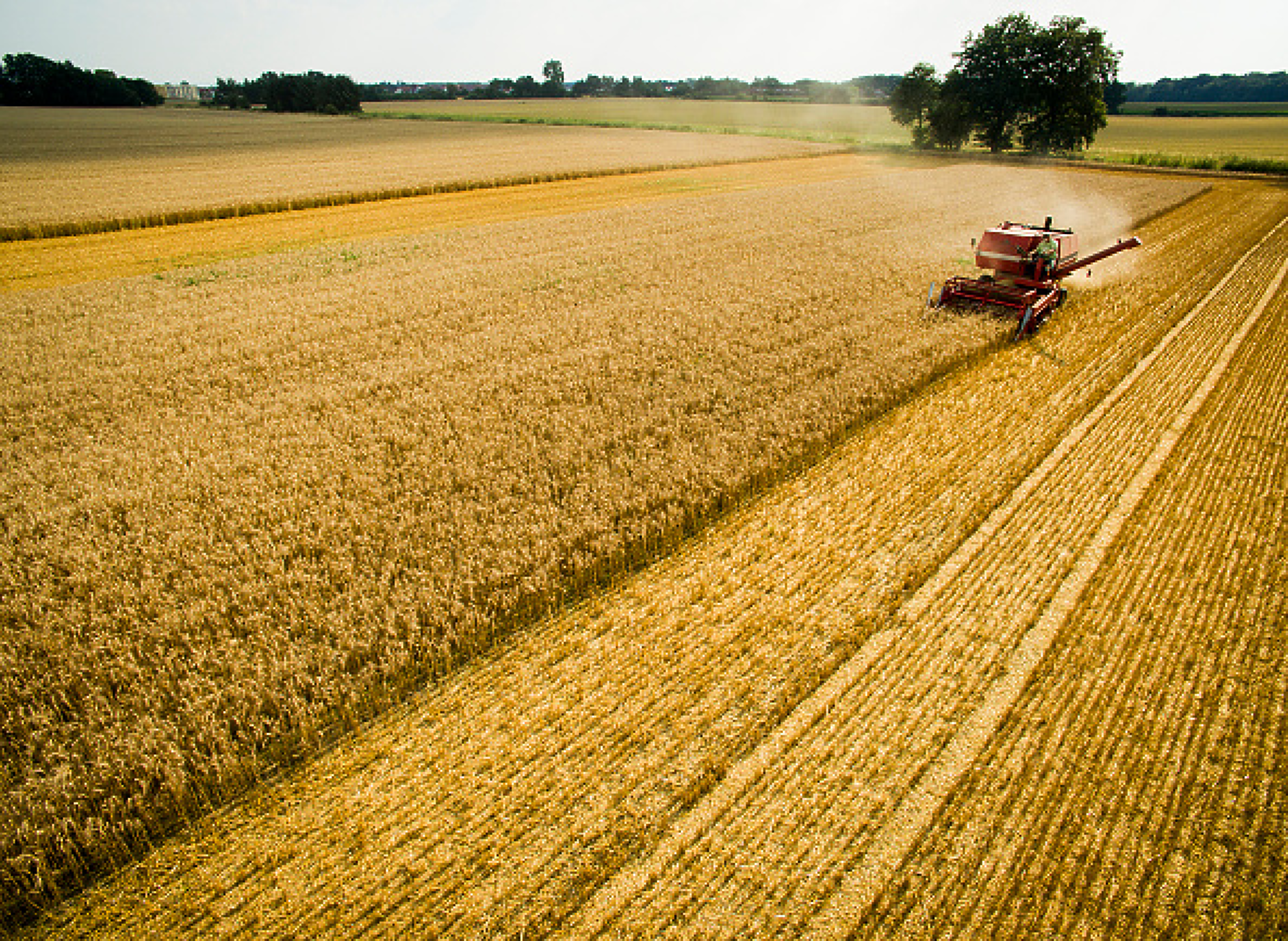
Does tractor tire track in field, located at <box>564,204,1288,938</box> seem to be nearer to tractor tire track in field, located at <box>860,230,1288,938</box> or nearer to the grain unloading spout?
tractor tire track in field, located at <box>860,230,1288,938</box>

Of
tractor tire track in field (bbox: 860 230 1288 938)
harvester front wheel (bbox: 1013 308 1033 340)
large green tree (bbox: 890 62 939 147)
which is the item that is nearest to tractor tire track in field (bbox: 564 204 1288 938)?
tractor tire track in field (bbox: 860 230 1288 938)

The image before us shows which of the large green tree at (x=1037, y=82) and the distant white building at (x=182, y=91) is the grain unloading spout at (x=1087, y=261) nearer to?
the large green tree at (x=1037, y=82)

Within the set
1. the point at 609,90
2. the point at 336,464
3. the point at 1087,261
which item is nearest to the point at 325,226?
the point at 336,464

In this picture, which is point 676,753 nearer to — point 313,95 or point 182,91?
point 313,95

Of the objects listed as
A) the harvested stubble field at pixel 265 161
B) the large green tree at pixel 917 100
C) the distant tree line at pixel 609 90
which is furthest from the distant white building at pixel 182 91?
the large green tree at pixel 917 100

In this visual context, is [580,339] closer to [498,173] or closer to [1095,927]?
[1095,927]
